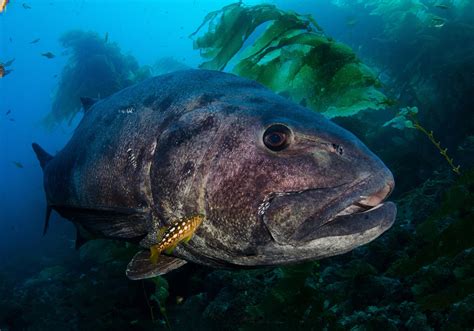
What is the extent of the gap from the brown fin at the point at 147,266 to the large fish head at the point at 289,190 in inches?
29.6

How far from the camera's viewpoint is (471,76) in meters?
7.64

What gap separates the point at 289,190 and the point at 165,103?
151cm

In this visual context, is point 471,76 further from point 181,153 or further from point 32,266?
point 32,266

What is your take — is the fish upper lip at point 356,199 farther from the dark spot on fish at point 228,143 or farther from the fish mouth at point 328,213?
the dark spot on fish at point 228,143

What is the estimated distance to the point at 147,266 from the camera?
2.91 m

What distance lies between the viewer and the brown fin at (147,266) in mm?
2869

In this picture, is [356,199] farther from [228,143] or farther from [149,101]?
[149,101]

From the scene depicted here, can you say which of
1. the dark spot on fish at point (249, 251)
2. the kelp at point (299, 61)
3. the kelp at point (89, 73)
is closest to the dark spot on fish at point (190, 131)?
the dark spot on fish at point (249, 251)

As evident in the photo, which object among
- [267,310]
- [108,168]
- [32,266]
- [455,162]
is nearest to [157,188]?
[108,168]

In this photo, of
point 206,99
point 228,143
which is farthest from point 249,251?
point 206,99

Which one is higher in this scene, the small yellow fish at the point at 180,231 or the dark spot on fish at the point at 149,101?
the dark spot on fish at the point at 149,101

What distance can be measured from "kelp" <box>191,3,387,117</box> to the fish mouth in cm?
260

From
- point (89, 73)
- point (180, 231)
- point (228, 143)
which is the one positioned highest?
point (228, 143)

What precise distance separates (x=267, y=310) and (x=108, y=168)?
2.18 meters
